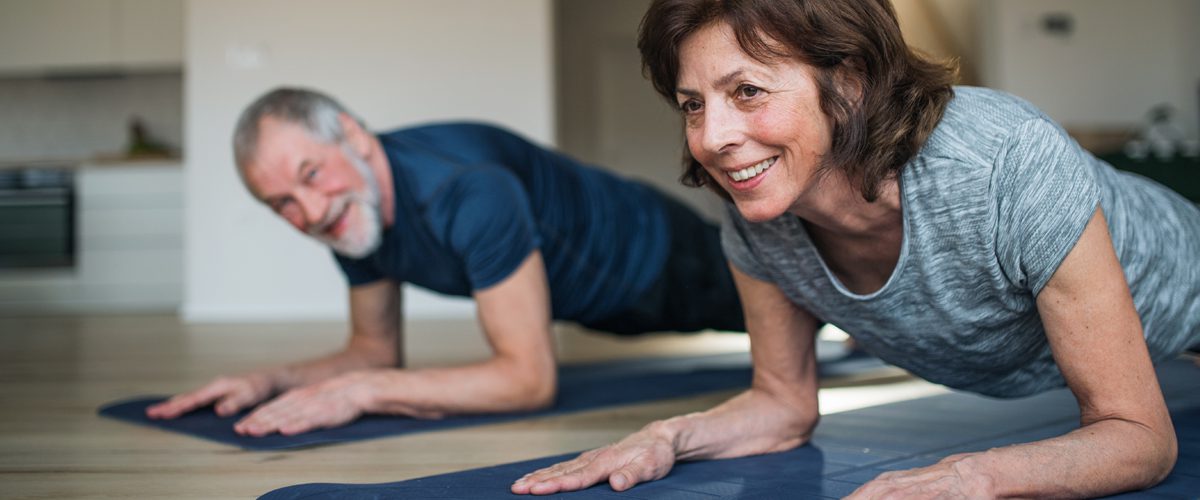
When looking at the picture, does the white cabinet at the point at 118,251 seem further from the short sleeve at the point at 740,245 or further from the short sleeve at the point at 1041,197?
the short sleeve at the point at 1041,197

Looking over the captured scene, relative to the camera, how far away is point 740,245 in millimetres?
1584

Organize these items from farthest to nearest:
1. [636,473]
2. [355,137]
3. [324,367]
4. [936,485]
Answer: [324,367] → [355,137] → [636,473] → [936,485]

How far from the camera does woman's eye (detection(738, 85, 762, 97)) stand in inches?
49.6

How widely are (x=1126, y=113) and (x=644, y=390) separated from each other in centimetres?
489

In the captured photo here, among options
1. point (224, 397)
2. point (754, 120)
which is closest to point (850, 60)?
point (754, 120)

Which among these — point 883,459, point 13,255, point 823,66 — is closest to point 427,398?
point 883,459

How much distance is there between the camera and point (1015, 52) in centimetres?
634

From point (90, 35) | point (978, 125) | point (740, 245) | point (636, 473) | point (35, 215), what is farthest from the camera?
point (90, 35)

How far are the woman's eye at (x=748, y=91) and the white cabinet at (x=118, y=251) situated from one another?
6265 millimetres

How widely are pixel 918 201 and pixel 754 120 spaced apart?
0.81ft

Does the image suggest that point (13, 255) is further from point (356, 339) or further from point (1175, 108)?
point (1175, 108)

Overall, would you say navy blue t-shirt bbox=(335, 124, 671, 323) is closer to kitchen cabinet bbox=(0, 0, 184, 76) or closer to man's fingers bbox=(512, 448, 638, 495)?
man's fingers bbox=(512, 448, 638, 495)

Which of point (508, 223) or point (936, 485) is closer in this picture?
point (936, 485)

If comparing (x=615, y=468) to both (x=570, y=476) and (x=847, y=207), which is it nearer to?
(x=570, y=476)
